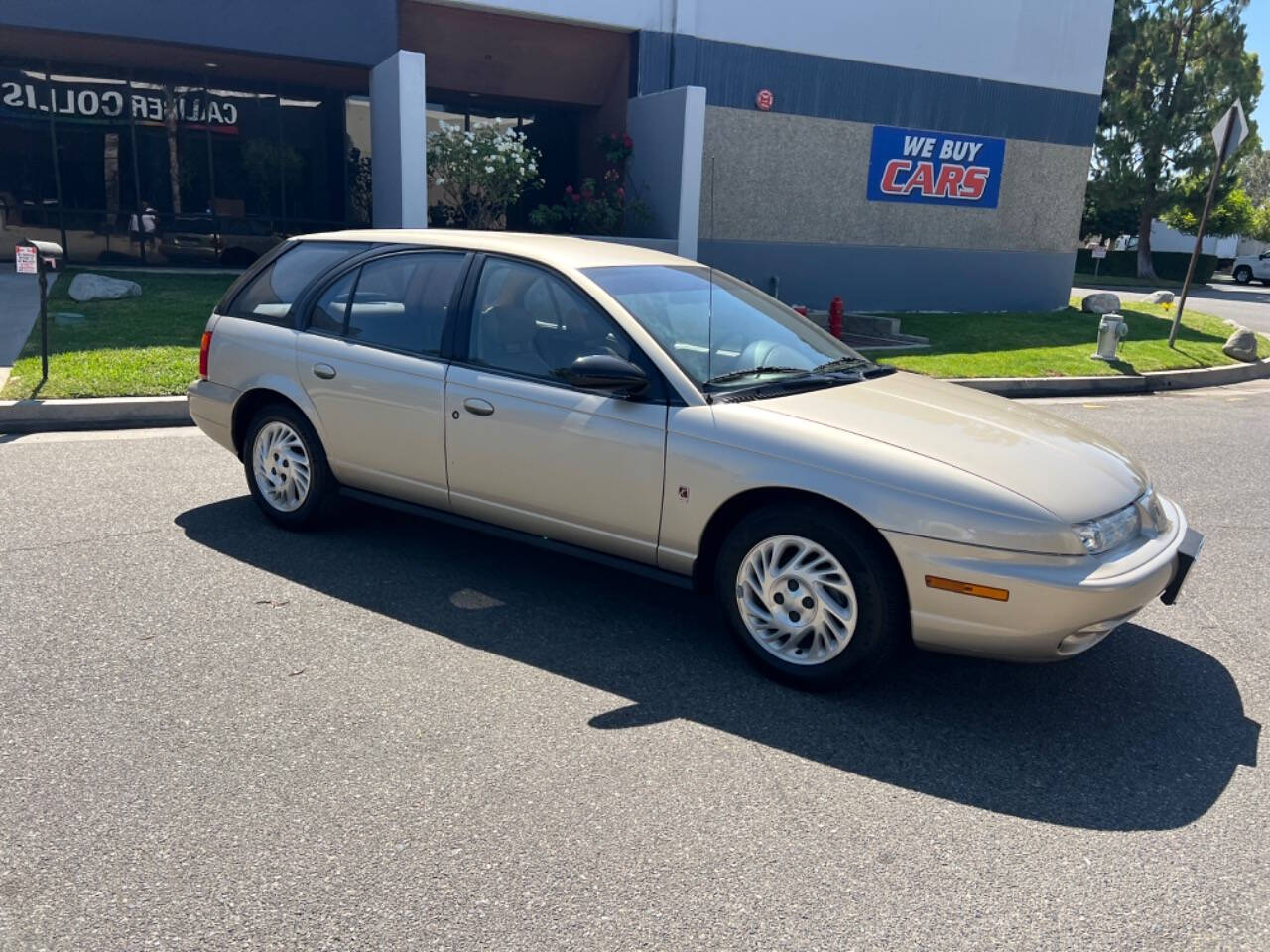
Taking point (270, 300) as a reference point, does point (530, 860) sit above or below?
below

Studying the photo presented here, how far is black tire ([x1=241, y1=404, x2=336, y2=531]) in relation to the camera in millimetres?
5469

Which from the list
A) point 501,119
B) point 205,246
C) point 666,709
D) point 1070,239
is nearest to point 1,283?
point 205,246

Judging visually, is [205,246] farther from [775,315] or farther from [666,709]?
[666,709]

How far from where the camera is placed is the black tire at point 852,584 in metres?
3.82

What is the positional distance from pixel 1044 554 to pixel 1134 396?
400 inches

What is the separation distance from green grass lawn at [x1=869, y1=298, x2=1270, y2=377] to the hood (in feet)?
25.8

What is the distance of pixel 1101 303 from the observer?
20141mm

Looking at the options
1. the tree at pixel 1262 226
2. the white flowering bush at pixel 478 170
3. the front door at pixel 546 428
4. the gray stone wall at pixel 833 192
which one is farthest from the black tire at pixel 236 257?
the tree at pixel 1262 226

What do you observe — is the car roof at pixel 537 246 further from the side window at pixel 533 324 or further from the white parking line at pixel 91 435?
the white parking line at pixel 91 435

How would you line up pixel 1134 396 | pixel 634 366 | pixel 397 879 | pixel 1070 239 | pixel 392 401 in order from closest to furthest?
pixel 397 879
pixel 634 366
pixel 392 401
pixel 1134 396
pixel 1070 239

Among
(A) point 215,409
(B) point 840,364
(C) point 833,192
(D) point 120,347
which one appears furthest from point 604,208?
(B) point 840,364

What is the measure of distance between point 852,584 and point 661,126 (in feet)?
44.4

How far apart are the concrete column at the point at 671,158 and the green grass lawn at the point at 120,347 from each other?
6.58 m

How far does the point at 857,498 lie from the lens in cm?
384
